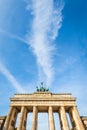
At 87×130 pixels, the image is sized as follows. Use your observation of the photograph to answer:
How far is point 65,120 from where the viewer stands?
35.8 meters

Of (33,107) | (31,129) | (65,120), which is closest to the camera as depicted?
(31,129)

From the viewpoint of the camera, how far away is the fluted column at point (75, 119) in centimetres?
3453

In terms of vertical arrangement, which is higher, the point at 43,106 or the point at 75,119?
the point at 43,106

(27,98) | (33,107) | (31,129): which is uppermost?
(27,98)

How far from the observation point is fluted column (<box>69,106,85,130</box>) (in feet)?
113

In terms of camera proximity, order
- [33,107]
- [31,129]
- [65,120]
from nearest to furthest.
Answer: [31,129] < [65,120] < [33,107]

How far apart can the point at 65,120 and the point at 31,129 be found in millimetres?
8470

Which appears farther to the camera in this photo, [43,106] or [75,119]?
[43,106]

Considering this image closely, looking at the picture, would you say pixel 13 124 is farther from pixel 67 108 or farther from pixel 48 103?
pixel 67 108

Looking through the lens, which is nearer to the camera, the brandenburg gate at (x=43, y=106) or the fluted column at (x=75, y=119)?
the fluted column at (x=75, y=119)

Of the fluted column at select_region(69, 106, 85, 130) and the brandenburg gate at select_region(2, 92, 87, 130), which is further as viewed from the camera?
the brandenburg gate at select_region(2, 92, 87, 130)

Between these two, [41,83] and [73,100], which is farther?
[41,83]

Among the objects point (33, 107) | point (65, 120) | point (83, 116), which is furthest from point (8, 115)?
point (83, 116)

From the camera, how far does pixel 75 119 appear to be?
36594 mm
